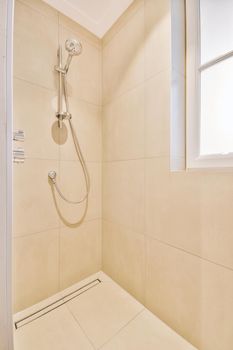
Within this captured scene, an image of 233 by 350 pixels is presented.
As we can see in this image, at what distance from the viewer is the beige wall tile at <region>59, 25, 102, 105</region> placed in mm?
1083

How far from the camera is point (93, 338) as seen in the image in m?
0.76

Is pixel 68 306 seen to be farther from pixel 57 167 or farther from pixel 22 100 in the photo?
pixel 22 100

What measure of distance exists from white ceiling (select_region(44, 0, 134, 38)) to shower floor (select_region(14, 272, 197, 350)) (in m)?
1.75

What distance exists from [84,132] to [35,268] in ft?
2.88

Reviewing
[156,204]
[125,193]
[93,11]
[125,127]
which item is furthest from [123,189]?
[93,11]

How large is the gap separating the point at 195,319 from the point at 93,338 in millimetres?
459

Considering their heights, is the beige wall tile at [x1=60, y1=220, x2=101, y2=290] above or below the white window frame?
below

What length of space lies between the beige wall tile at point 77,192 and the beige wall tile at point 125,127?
19 centimetres

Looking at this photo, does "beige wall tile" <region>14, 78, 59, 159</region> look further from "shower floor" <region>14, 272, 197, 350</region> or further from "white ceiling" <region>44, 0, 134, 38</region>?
"shower floor" <region>14, 272, 197, 350</region>

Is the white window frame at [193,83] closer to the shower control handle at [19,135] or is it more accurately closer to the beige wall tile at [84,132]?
the beige wall tile at [84,132]

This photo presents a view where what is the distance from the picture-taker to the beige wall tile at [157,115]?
2.62ft

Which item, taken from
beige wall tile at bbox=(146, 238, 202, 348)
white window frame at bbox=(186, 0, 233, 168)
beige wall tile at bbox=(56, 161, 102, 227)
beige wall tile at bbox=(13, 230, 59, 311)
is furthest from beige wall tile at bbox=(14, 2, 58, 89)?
beige wall tile at bbox=(146, 238, 202, 348)

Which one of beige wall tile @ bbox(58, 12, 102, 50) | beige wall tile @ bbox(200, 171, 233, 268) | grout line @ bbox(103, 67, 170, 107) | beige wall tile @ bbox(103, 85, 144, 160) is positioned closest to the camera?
beige wall tile @ bbox(200, 171, 233, 268)

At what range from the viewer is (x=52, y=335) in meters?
0.76
